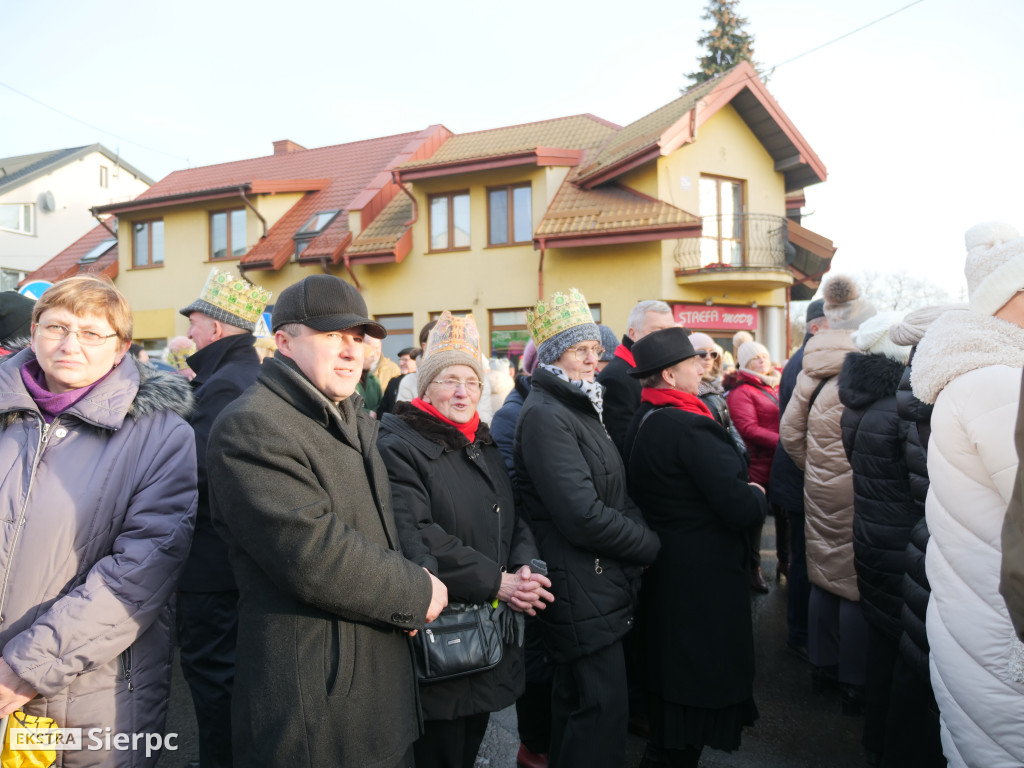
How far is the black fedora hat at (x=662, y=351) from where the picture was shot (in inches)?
126

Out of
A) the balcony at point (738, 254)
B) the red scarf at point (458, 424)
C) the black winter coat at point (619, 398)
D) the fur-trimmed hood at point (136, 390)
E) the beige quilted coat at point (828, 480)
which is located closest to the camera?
the fur-trimmed hood at point (136, 390)

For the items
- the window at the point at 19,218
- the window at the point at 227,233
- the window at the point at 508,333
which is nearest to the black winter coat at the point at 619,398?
the window at the point at 508,333

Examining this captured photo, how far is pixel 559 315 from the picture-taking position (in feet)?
11.2

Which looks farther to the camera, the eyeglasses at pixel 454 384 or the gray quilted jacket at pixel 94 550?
the eyeglasses at pixel 454 384

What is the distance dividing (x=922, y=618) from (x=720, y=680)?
0.91 metres

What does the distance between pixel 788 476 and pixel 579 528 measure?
2818 millimetres

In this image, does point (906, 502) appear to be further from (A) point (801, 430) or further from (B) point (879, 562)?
(A) point (801, 430)

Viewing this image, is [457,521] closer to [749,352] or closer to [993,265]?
[993,265]

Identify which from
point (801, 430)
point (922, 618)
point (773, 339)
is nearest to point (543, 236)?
point (773, 339)

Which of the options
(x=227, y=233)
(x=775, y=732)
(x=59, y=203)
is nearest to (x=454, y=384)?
(x=775, y=732)

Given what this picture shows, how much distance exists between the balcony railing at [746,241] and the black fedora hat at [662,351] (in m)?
12.2

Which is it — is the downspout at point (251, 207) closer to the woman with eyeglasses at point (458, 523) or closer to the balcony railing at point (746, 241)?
the balcony railing at point (746, 241)

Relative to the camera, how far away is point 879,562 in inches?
129

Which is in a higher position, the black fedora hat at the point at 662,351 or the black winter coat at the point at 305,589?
the black fedora hat at the point at 662,351
